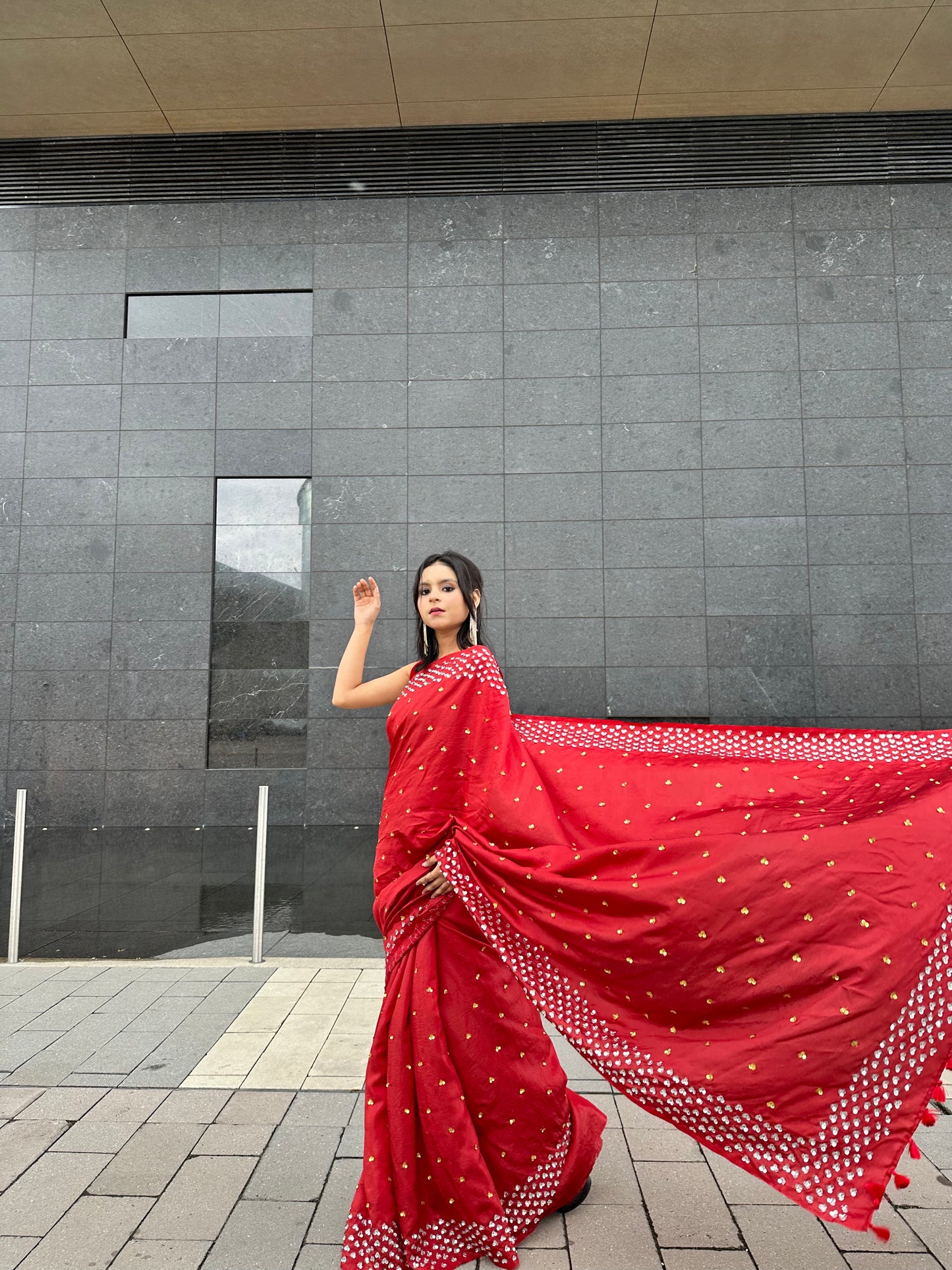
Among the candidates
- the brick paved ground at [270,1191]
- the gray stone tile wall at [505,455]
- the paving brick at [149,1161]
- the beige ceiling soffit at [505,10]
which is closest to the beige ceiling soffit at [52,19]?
the gray stone tile wall at [505,455]

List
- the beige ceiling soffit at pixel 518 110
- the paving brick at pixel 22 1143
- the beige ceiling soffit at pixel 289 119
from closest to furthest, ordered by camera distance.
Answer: the paving brick at pixel 22 1143, the beige ceiling soffit at pixel 518 110, the beige ceiling soffit at pixel 289 119

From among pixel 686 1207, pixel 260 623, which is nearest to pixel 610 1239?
pixel 686 1207

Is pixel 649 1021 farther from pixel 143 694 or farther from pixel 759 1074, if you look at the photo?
pixel 143 694

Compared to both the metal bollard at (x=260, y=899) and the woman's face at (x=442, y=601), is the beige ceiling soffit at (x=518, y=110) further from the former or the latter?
the woman's face at (x=442, y=601)

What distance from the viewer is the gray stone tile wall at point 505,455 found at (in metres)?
9.58

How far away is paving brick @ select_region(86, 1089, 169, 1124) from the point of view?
265 cm

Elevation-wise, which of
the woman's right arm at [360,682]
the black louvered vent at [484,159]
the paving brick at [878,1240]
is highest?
the black louvered vent at [484,159]

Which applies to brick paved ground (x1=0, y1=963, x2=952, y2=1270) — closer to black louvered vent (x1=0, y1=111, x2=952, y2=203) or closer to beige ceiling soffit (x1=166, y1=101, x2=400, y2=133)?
black louvered vent (x1=0, y1=111, x2=952, y2=203)

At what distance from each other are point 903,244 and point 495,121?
513cm

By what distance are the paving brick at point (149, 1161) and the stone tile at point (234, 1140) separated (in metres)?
0.03

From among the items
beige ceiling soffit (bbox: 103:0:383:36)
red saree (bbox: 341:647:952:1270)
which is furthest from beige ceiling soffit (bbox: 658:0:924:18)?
red saree (bbox: 341:647:952:1270)

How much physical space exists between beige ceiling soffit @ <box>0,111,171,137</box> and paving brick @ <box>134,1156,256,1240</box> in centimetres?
1125

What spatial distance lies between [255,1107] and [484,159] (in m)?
10.5

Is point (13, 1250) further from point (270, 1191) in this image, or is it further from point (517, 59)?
point (517, 59)
